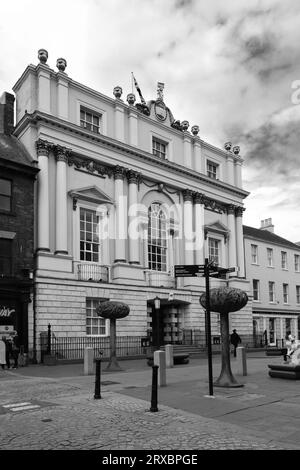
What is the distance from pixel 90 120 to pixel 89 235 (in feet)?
23.2

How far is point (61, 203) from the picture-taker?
26.5 meters

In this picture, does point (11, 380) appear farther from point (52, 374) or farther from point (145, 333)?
point (145, 333)

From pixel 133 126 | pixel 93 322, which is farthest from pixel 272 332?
pixel 133 126

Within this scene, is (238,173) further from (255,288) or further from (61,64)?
(61,64)

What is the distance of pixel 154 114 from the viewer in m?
34.0

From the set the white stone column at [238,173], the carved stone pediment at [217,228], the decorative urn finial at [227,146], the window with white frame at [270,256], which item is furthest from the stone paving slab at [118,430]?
the window with white frame at [270,256]

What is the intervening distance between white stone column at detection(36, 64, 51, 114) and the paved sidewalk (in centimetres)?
1620

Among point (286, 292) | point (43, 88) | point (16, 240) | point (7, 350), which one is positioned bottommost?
point (7, 350)

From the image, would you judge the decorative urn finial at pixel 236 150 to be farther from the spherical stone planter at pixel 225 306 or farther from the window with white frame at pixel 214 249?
the spherical stone planter at pixel 225 306

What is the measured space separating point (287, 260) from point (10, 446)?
4471cm

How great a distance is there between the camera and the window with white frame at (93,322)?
2702 cm

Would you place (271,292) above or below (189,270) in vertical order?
below
